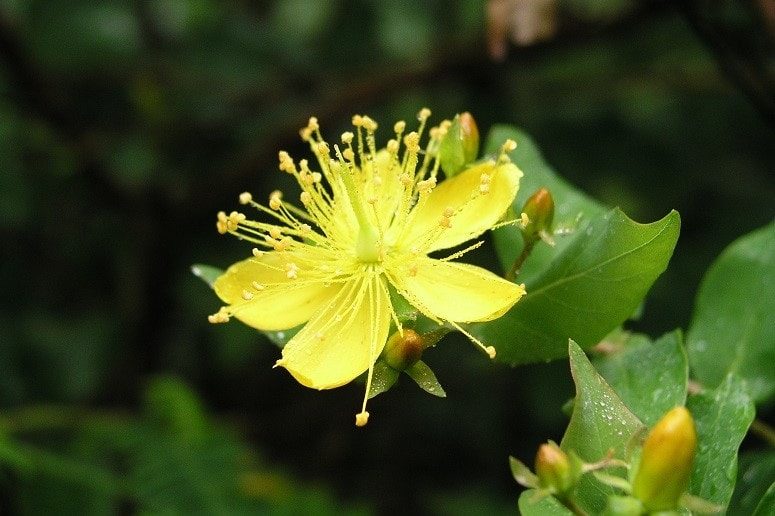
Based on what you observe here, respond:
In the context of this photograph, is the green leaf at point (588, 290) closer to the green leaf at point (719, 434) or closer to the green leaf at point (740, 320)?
the green leaf at point (719, 434)

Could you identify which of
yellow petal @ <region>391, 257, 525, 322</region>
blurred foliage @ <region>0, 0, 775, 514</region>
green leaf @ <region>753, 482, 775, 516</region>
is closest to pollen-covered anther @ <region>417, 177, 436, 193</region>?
yellow petal @ <region>391, 257, 525, 322</region>

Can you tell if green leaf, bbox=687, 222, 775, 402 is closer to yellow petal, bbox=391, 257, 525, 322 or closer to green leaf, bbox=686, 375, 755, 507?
green leaf, bbox=686, 375, 755, 507

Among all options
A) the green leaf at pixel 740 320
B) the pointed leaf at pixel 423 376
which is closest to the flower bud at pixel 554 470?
the pointed leaf at pixel 423 376

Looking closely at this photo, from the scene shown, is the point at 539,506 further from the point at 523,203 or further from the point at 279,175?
the point at 279,175

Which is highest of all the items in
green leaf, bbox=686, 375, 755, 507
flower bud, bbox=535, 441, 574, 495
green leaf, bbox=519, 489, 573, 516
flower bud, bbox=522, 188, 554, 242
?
flower bud, bbox=522, 188, 554, 242

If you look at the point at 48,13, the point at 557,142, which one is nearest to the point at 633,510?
the point at 557,142

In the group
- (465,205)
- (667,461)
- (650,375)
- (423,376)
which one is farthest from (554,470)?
(465,205)
